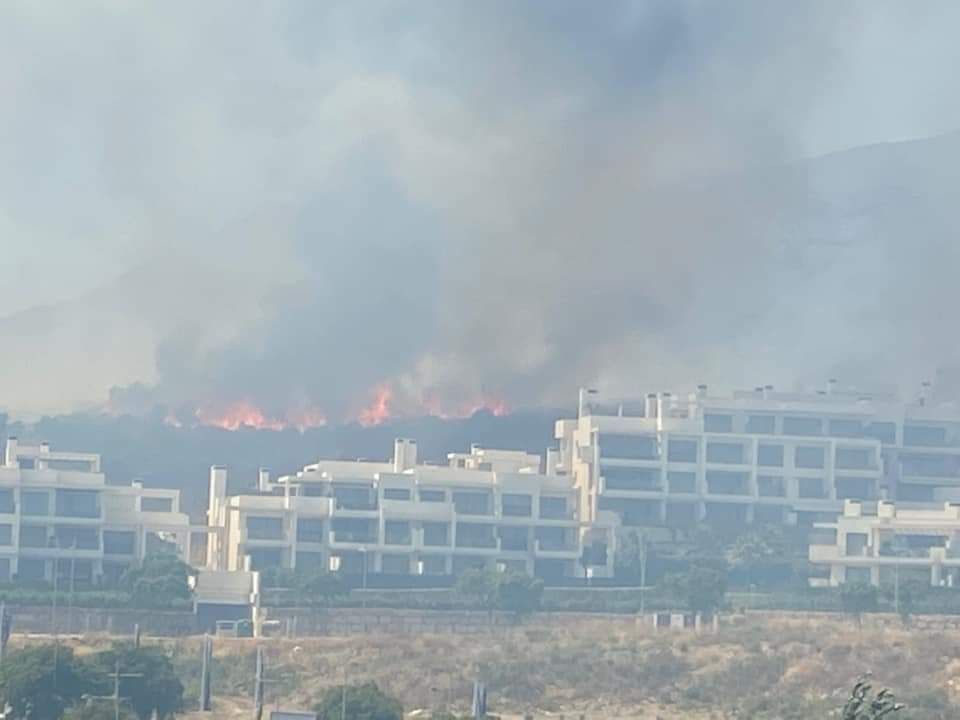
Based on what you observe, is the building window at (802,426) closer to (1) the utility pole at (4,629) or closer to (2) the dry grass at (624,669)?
(2) the dry grass at (624,669)

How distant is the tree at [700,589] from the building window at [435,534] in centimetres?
1683

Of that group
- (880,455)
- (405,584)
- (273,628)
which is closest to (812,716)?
(273,628)

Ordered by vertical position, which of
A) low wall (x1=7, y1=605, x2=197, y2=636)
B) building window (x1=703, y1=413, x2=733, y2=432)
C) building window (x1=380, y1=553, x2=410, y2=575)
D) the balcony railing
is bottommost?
low wall (x1=7, y1=605, x2=197, y2=636)

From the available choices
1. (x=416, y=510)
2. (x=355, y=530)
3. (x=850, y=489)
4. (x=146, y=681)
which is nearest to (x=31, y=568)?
(x=355, y=530)

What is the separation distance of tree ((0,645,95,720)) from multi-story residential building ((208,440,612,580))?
5108cm

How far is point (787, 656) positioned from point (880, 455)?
52.1 meters

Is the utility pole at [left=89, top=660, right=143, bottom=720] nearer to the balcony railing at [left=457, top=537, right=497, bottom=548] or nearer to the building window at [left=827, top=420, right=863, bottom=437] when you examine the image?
the balcony railing at [left=457, top=537, right=497, bottom=548]

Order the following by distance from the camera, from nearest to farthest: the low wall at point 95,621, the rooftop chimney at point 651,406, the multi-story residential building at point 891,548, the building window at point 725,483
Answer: the low wall at point 95,621 < the multi-story residential building at point 891,548 < the building window at point 725,483 < the rooftop chimney at point 651,406

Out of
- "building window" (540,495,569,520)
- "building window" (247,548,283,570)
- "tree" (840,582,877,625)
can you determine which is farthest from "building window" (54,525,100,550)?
"tree" (840,582,877,625)

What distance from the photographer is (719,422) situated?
16850cm

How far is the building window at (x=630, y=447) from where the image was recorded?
16475 cm

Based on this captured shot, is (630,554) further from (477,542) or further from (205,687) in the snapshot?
(205,687)

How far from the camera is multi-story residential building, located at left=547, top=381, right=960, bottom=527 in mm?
164875

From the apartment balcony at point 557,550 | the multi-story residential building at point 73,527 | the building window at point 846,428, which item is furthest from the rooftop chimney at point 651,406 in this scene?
the multi-story residential building at point 73,527
